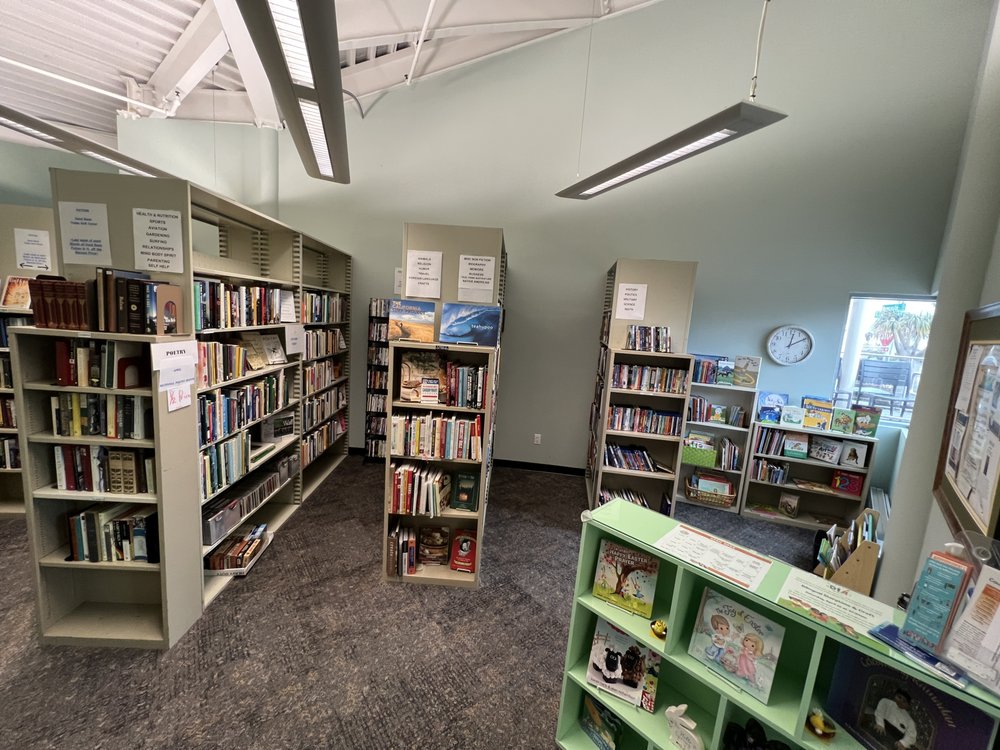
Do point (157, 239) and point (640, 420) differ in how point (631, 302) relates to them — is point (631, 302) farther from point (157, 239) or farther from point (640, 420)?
point (157, 239)

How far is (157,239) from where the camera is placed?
2053mm

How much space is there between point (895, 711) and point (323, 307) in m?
4.36

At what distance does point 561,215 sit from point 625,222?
703mm

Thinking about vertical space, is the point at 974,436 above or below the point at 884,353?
below

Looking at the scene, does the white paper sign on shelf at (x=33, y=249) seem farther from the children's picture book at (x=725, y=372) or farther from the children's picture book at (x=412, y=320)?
the children's picture book at (x=725, y=372)

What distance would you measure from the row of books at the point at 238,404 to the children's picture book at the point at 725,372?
411cm

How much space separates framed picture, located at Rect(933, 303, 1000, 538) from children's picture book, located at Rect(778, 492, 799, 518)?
276cm

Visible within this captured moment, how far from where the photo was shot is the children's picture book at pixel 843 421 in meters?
3.75

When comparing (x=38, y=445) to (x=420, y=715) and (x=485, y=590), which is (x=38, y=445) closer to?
(x=420, y=715)

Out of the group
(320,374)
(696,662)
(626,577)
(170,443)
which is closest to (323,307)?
(320,374)

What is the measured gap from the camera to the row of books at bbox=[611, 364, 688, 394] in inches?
140

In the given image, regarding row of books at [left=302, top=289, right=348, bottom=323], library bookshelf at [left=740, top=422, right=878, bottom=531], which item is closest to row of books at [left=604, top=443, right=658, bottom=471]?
library bookshelf at [left=740, top=422, right=878, bottom=531]

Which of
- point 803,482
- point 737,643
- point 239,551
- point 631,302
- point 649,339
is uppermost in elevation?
point 631,302

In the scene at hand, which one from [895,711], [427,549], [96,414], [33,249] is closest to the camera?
[895,711]
